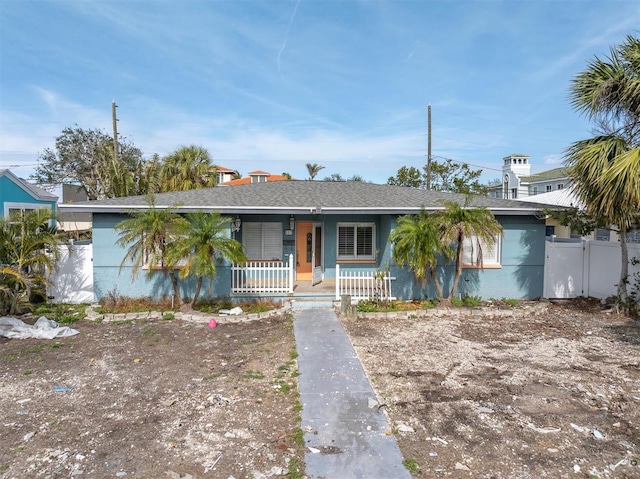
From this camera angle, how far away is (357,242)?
42.2ft

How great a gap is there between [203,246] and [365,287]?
4.72 metres

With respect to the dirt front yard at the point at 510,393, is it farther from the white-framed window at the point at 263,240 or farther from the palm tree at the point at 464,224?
the white-framed window at the point at 263,240

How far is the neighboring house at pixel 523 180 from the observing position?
140 feet

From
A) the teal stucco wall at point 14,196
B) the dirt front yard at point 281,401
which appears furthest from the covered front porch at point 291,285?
the teal stucco wall at point 14,196

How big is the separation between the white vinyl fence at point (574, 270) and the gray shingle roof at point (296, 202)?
1.59 meters

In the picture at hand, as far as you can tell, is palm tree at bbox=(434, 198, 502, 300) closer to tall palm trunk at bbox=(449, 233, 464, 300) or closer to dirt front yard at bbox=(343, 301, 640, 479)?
tall palm trunk at bbox=(449, 233, 464, 300)

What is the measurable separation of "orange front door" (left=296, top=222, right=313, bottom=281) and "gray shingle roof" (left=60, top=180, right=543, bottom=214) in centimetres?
105

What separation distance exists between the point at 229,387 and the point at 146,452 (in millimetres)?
1741

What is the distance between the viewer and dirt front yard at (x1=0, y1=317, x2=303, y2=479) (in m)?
4.00

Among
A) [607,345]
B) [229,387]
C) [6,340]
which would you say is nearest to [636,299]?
[607,345]

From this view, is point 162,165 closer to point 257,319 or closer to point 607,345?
point 257,319

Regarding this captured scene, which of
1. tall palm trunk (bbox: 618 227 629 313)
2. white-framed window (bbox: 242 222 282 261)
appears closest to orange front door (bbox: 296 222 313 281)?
white-framed window (bbox: 242 222 282 261)

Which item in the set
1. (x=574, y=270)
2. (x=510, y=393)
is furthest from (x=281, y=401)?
(x=574, y=270)

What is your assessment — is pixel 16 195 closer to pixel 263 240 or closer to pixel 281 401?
pixel 263 240
